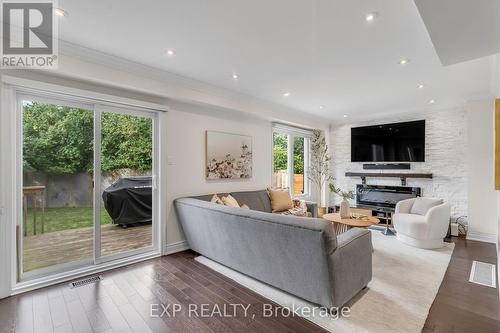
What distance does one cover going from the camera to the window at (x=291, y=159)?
5.82 metres

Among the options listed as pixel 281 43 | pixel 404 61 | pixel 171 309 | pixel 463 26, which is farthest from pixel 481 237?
pixel 171 309

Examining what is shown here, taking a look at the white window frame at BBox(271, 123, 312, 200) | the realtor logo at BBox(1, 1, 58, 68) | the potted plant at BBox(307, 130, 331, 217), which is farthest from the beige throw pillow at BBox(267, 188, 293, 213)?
the realtor logo at BBox(1, 1, 58, 68)

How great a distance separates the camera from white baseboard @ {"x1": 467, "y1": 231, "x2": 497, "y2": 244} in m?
4.16

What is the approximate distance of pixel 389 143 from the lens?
18.5 feet

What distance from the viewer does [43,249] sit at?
2.84 m

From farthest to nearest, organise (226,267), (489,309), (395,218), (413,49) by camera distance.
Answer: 1. (395,218)
2. (226,267)
3. (413,49)
4. (489,309)

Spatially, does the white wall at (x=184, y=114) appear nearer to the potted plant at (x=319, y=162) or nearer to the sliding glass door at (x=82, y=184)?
the sliding glass door at (x=82, y=184)

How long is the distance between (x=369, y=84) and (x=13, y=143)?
4.63 meters

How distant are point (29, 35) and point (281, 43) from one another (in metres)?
2.53

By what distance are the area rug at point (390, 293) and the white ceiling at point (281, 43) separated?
101 inches

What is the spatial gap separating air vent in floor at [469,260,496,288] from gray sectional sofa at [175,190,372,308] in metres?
1.40

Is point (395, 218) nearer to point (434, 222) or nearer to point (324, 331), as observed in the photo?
point (434, 222)

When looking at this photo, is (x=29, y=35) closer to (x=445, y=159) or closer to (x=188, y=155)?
(x=188, y=155)

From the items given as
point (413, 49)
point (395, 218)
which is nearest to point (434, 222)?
point (395, 218)
